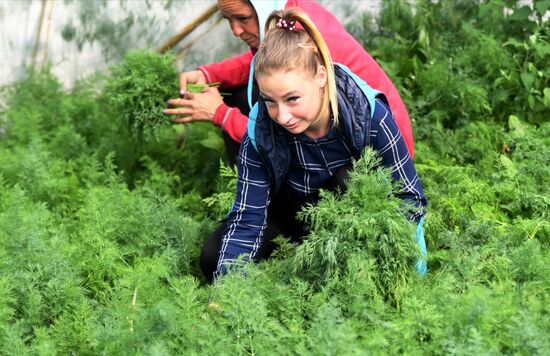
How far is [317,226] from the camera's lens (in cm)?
321

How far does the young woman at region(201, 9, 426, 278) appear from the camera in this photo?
3.32 metres

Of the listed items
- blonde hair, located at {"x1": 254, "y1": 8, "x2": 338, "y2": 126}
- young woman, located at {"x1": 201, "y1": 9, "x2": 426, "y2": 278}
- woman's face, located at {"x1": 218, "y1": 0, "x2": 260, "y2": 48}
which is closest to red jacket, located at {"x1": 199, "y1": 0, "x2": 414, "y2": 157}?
woman's face, located at {"x1": 218, "y1": 0, "x2": 260, "y2": 48}

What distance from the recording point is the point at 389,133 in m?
3.47

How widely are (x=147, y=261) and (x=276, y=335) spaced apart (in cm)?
101

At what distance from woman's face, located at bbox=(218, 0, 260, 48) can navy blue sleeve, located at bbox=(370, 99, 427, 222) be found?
3.43ft

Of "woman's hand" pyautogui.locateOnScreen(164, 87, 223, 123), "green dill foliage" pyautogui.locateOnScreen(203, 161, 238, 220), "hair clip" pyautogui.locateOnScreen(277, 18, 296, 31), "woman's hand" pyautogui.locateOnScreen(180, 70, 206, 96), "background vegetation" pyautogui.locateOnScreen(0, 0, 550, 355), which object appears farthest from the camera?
"woman's hand" pyautogui.locateOnScreen(180, 70, 206, 96)

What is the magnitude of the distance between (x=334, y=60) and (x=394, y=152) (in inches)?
30.2

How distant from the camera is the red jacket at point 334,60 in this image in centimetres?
403

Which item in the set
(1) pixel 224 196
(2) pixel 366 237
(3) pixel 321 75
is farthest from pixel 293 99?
(1) pixel 224 196

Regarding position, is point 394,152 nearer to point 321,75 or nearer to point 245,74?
A: point 321,75

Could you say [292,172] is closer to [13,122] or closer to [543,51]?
[543,51]

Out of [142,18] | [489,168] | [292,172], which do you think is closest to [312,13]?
[292,172]

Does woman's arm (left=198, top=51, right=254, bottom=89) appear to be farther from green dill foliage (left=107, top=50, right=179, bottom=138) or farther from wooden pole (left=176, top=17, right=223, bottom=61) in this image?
wooden pole (left=176, top=17, right=223, bottom=61)

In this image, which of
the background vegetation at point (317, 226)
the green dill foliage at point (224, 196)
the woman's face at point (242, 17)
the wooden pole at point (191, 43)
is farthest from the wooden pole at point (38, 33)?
the woman's face at point (242, 17)
